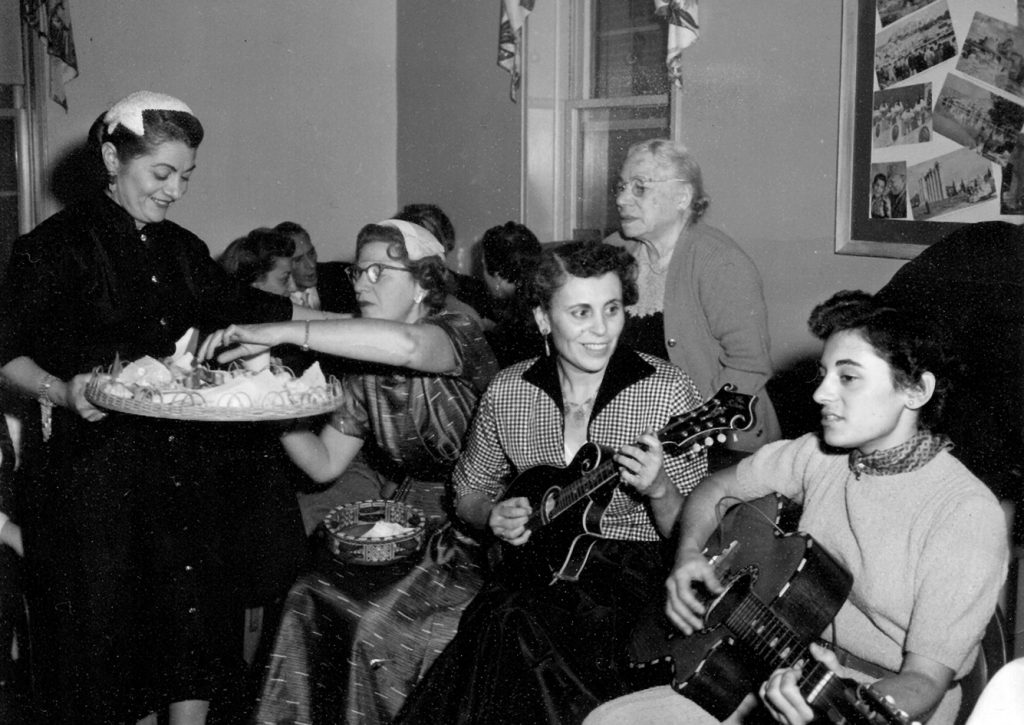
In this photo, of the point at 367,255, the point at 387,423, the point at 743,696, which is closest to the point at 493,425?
the point at 387,423

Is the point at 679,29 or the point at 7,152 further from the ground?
the point at 679,29

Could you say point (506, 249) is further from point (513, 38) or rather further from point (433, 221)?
point (513, 38)

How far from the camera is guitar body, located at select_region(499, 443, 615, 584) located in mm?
2363

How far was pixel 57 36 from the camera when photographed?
5195 mm

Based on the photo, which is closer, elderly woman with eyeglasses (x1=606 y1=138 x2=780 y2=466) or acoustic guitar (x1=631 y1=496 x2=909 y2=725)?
acoustic guitar (x1=631 y1=496 x2=909 y2=725)

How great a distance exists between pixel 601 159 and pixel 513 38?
811 mm

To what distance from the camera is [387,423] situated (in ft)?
9.40

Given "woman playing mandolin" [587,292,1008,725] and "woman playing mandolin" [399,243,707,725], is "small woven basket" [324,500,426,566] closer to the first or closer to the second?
"woman playing mandolin" [399,243,707,725]

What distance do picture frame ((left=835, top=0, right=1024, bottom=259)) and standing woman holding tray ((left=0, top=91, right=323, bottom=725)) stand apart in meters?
2.44

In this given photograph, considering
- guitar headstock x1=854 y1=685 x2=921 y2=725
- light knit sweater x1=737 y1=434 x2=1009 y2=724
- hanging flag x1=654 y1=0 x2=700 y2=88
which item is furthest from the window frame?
guitar headstock x1=854 y1=685 x2=921 y2=725

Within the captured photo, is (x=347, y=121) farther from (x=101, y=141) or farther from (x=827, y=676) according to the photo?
(x=827, y=676)

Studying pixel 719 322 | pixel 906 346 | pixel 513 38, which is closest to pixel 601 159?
pixel 513 38

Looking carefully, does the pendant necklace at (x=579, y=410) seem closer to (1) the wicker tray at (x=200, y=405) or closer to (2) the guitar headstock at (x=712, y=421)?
(2) the guitar headstock at (x=712, y=421)

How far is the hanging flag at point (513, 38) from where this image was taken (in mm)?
5430
